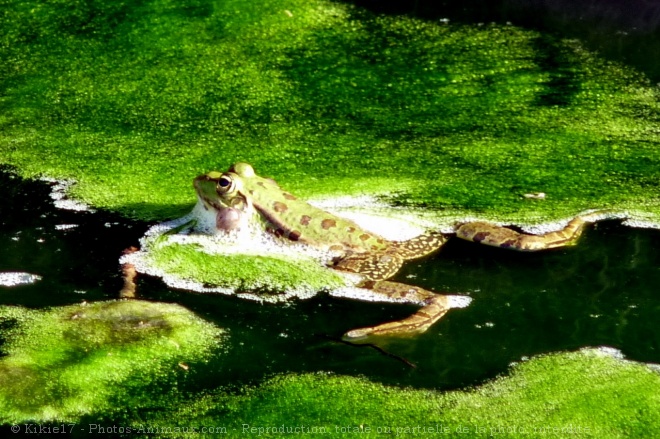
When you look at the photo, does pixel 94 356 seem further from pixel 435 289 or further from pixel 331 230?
pixel 435 289

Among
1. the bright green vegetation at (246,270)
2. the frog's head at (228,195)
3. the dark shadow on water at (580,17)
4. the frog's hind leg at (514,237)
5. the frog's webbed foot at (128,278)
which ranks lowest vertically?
the frog's webbed foot at (128,278)

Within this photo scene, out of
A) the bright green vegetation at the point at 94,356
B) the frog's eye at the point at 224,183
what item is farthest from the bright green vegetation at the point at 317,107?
the bright green vegetation at the point at 94,356

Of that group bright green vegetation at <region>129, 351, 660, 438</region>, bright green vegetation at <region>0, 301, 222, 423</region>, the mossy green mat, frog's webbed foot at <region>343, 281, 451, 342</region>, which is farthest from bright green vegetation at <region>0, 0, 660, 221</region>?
bright green vegetation at <region>129, 351, 660, 438</region>

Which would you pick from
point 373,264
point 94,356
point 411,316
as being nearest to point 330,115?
point 373,264

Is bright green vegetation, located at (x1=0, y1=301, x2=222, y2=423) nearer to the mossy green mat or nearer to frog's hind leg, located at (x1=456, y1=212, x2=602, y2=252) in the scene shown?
the mossy green mat

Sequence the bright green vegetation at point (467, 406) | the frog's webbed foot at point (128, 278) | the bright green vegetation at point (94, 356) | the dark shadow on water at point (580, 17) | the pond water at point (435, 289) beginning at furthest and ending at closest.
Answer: the dark shadow on water at point (580, 17) → the frog's webbed foot at point (128, 278) → the pond water at point (435, 289) → the bright green vegetation at point (94, 356) → the bright green vegetation at point (467, 406)

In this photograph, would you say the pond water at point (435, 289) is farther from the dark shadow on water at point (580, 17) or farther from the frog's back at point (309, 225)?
the dark shadow on water at point (580, 17)

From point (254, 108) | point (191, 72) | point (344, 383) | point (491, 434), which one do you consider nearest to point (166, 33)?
point (191, 72)
